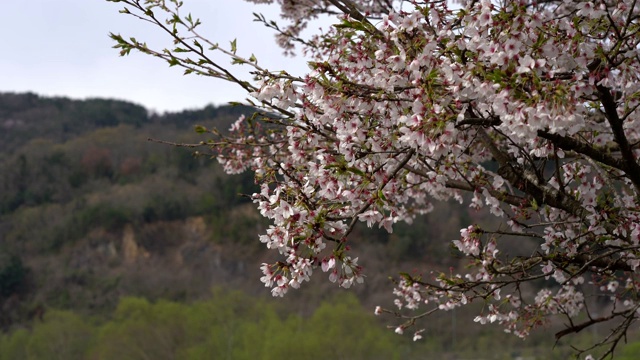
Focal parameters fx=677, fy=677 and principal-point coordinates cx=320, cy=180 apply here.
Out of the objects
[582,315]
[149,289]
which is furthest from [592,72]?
[149,289]

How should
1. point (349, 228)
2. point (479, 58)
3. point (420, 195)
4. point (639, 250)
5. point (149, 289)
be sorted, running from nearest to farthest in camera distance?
1. point (479, 58)
2. point (349, 228)
3. point (639, 250)
4. point (420, 195)
5. point (149, 289)

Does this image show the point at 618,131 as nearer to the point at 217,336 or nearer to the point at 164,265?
the point at 217,336

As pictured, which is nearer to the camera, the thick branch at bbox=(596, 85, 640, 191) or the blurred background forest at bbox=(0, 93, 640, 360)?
the thick branch at bbox=(596, 85, 640, 191)

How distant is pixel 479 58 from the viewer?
2.59 metres

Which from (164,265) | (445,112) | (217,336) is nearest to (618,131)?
(445,112)

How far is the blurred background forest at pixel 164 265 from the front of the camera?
101 feet

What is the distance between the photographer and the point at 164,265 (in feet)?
157

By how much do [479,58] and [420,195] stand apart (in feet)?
10.3

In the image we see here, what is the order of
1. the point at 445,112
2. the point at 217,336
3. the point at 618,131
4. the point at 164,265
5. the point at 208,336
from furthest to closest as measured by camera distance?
the point at 164,265 → the point at 208,336 → the point at 217,336 → the point at 618,131 → the point at 445,112

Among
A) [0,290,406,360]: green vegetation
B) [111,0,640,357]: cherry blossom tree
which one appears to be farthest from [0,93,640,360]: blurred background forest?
[111,0,640,357]: cherry blossom tree

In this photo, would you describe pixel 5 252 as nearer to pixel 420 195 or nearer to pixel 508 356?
pixel 508 356

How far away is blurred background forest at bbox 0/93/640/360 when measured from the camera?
101 feet

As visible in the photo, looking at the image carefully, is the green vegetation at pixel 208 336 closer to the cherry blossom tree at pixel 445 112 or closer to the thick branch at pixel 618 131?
the cherry blossom tree at pixel 445 112

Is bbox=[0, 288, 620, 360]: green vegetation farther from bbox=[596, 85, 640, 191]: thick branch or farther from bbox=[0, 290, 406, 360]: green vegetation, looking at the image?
bbox=[596, 85, 640, 191]: thick branch
